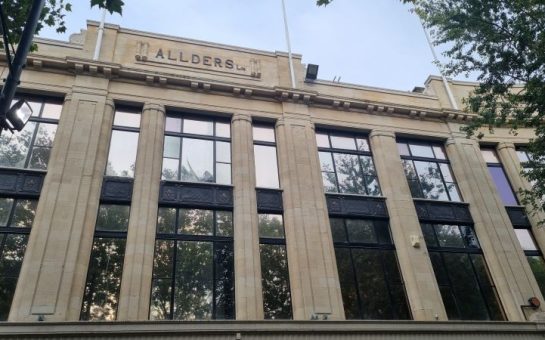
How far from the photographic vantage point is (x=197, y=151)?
16.7 m

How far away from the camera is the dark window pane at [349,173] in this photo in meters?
17.6

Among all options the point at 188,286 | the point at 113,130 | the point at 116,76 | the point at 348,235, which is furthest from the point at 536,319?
the point at 116,76

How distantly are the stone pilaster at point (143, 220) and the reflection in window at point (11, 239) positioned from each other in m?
3.08

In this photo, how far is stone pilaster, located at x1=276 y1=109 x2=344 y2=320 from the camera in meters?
Answer: 13.7

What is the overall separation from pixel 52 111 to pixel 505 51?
1750 centimetres

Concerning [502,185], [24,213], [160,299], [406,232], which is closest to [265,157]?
[406,232]

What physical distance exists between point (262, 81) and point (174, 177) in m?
6.81

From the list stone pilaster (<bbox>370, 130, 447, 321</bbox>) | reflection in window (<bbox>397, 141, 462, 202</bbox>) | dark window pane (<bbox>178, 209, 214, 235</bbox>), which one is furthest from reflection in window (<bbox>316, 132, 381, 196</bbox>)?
dark window pane (<bbox>178, 209, 214, 235</bbox>)

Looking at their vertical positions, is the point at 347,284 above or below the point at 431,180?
below

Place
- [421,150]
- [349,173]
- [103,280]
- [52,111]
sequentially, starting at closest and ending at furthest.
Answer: [103,280] → [52,111] → [349,173] → [421,150]

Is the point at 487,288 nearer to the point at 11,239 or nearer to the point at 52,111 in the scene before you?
the point at 11,239

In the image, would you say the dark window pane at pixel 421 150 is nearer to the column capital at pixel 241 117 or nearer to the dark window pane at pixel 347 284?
the dark window pane at pixel 347 284

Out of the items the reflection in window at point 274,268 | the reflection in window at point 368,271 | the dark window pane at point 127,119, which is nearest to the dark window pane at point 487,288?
the reflection in window at point 368,271

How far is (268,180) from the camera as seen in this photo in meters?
16.8
